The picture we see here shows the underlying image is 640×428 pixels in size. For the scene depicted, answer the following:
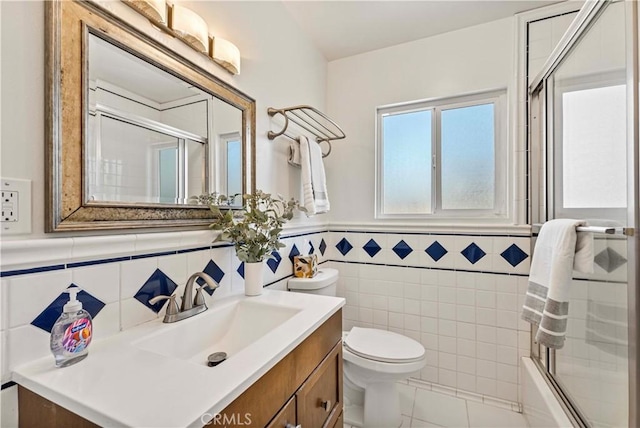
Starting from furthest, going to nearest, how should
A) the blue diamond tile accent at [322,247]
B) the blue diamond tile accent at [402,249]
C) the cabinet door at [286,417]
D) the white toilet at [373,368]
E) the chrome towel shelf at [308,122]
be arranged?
the blue diamond tile accent at [322,247], the blue diamond tile accent at [402,249], the chrome towel shelf at [308,122], the white toilet at [373,368], the cabinet door at [286,417]

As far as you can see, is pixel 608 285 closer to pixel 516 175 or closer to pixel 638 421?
pixel 638 421

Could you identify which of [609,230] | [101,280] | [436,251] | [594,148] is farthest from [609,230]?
[101,280]

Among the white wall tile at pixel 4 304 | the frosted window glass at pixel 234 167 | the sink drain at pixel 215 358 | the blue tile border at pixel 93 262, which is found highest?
the frosted window glass at pixel 234 167

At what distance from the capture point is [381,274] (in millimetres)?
2008

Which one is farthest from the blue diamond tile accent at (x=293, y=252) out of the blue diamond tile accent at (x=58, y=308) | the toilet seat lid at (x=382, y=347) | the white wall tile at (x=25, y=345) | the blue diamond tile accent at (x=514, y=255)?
the blue diamond tile accent at (x=514, y=255)

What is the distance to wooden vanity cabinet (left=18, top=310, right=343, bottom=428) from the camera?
1.82 feet

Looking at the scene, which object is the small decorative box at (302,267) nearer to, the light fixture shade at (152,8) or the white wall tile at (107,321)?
the white wall tile at (107,321)

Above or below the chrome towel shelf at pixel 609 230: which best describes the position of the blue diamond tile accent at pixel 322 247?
below

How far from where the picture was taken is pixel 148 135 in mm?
907

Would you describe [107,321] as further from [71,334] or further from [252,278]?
[252,278]

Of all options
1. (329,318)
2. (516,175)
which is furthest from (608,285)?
(329,318)

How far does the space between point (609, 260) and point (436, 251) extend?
864 mm

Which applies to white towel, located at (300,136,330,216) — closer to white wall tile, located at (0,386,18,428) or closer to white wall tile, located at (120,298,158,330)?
white wall tile, located at (120,298,158,330)

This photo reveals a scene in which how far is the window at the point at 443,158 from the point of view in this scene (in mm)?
1830
